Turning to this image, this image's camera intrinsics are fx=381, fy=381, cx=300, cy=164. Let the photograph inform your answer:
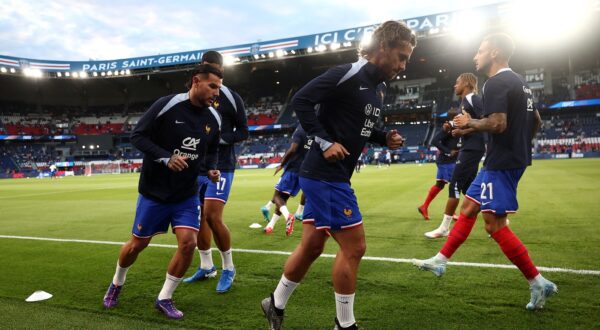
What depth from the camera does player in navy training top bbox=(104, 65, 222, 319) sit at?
11.1 ft

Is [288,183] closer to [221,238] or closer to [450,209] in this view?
[450,209]

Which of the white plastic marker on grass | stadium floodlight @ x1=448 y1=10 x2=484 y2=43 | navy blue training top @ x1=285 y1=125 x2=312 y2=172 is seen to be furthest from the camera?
stadium floodlight @ x1=448 y1=10 x2=484 y2=43

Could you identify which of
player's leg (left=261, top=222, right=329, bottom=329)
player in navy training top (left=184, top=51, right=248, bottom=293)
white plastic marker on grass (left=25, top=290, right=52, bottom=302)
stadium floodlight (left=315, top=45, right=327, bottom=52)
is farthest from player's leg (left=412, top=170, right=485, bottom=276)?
stadium floodlight (left=315, top=45, right=327, bottom=52)

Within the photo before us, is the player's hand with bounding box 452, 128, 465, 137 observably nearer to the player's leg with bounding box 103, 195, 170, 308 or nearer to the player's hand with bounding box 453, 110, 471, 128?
the player's hand with bounding box 453, 110, 471, 128

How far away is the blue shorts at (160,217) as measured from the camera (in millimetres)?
3436

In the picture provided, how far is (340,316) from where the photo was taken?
2572mm

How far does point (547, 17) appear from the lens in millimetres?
33562

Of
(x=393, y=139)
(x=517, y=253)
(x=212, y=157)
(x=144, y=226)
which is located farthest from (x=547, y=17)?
(x=144, y=226)

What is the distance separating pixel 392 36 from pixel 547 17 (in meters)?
39.4

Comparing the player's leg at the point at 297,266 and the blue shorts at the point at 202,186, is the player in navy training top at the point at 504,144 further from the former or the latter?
the blue shorts at the point at 202,186

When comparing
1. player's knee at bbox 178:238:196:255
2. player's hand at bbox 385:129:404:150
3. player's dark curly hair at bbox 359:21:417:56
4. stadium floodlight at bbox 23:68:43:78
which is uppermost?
stadium floodlight at bbox 23:68:43:78

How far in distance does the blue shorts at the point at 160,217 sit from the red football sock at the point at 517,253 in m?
2.74

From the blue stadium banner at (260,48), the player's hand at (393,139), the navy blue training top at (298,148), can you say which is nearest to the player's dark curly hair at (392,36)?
the player's hand at (393,139)

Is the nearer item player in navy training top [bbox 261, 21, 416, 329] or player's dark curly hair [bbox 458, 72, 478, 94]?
player in navy training top [bbox 261, 21, 416, 329]
